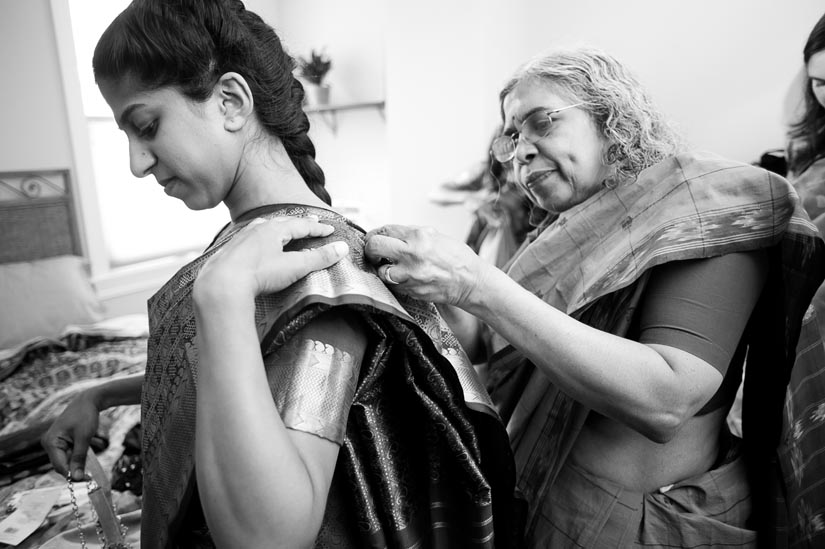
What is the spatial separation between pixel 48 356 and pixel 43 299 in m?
0.54

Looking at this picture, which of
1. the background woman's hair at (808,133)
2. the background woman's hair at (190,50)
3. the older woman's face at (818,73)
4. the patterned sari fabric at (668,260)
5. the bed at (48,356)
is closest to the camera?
the background woman's hair at (190,50)

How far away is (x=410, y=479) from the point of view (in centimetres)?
81

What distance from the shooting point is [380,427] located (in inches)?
30.2

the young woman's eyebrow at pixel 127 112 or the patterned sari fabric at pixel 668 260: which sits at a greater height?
the young woman's eyebrow at pixel 127 112

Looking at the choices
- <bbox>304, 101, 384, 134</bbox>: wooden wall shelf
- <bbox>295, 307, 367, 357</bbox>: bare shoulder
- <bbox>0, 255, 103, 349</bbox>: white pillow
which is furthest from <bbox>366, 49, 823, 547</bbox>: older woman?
<bbox>304, 101, 384, 134</bbox>: wooden wall shelf

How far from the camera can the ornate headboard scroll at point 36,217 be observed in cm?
297

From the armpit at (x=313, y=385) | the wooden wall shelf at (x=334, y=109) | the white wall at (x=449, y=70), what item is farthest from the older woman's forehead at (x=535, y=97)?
the wooden wall shelf at (x=334, y=109)

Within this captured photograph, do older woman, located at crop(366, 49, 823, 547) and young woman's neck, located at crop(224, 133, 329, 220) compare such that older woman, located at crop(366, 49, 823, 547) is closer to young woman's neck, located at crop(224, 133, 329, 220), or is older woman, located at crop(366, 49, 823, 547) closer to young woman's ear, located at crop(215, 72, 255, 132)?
young woman's neck, located at crop(224, 133, 329, 220)

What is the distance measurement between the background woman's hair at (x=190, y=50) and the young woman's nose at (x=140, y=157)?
3.6 inches

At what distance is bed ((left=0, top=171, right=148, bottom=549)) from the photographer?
1298mm

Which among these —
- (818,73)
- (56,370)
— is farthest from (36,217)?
(818,73)

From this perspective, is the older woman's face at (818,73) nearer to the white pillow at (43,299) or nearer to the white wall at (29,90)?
the white pillow at (43,299)

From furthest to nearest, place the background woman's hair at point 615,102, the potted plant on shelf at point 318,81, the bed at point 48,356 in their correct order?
the potted plant on shelf at point 318,81 < the bed at point 48,356 < the background woman's hair at point 615,102

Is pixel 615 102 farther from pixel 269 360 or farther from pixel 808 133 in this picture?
pixel 808 133
